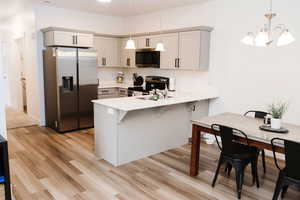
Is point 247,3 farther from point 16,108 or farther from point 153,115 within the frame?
point 16,108

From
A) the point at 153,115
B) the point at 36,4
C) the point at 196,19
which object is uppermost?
the point at 36,4

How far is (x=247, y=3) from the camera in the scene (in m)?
4.00

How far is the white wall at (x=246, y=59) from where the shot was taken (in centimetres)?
360

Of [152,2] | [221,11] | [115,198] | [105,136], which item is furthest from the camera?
[152,2]

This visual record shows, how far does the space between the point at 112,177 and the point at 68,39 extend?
124 inches

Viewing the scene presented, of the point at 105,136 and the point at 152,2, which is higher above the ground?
the point at 152,2

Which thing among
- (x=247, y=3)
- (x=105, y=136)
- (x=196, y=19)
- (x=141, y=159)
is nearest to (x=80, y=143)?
(x=105, y=136)

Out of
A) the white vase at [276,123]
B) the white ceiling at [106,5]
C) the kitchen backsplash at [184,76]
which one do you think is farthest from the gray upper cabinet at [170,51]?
the white vase at [276,123]

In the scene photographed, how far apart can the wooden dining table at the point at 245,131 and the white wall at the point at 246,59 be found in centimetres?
87

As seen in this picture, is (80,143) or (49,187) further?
(80,143)

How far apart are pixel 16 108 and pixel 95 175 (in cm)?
538

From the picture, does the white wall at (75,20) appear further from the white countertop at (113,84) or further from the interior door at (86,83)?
the white countertop at (113,84)

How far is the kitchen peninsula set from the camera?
348 cm

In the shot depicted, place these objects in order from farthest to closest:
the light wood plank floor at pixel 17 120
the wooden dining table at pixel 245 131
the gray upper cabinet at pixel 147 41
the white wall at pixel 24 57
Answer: the light wood plank floor at pixel 17 120
the white wall at pixel 24 57
the gray upper cabinet at pixel 147 41
the wooden dining table at pixel 245 131
